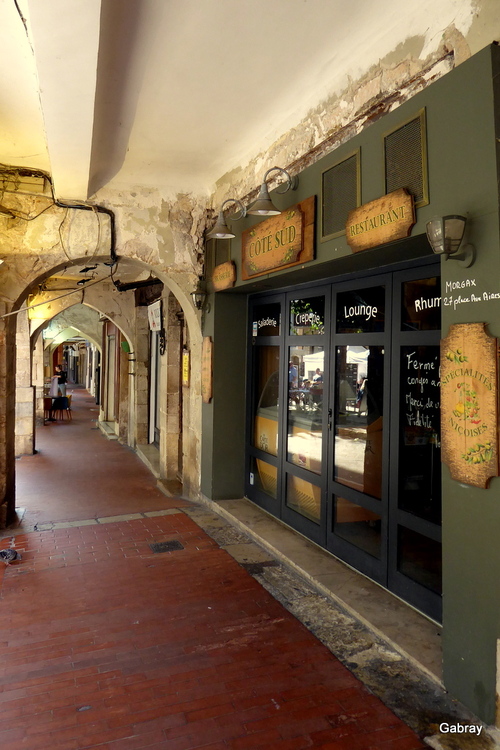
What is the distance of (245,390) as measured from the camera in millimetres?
5980

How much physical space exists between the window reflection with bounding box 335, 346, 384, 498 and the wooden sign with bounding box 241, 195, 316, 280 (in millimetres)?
902

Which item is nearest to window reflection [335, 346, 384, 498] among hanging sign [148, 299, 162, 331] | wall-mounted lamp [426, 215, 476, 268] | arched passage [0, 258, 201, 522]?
wall-mounted lamp [426, 215, 476, 268]

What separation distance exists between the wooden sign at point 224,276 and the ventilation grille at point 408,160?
97.7 inches

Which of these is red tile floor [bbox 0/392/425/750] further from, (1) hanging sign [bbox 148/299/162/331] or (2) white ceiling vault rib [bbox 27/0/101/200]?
(1) hanging sign [bbox 148/299/162/331]

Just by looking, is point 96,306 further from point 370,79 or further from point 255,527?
point 370,79

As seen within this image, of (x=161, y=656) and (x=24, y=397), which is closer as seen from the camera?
(x=161, y=656)

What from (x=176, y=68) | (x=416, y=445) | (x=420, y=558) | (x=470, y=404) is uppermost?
(x=176, y=68)

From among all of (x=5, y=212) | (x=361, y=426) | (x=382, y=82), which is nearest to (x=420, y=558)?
(x=361, y=426)

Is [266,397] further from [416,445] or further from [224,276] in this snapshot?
[416,445]

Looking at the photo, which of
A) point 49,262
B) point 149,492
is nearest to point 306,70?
point 49,262

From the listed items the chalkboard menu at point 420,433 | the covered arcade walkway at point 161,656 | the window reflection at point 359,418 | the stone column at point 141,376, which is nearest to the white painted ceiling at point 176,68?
the chalkboard menu at point 420,433

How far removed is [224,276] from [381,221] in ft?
8.81

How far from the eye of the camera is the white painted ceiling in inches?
113

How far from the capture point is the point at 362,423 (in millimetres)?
4043
